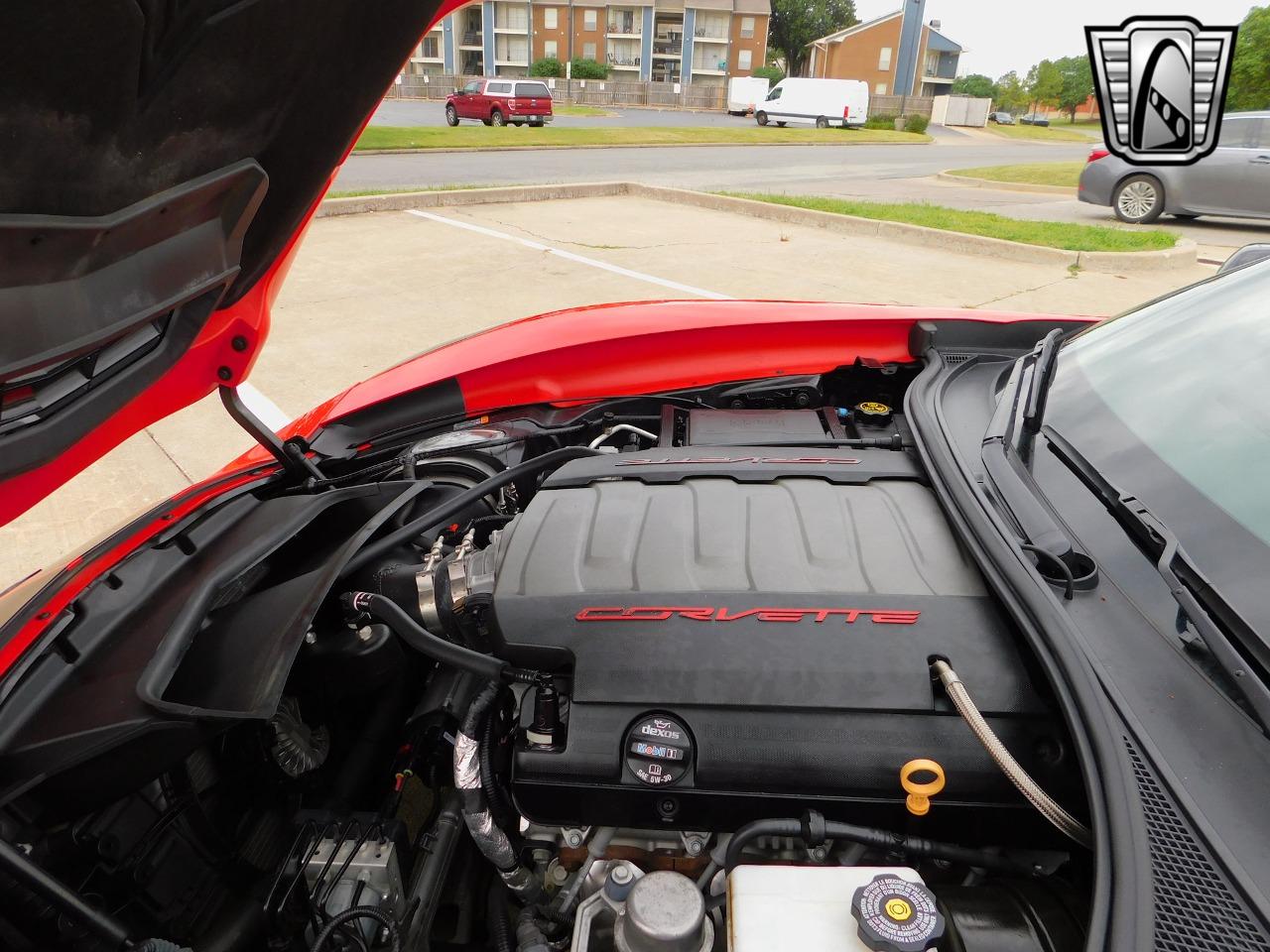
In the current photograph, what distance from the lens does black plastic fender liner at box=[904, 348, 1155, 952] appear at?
31.8 inches

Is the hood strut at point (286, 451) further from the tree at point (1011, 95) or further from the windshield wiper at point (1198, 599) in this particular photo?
the tree at point (1011, 95)

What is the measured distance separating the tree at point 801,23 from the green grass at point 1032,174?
48331 mm

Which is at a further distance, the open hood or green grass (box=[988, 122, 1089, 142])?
green grass (box=[988, 122, 1089, 142])

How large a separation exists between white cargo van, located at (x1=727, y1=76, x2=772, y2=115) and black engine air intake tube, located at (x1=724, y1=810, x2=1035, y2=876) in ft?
135

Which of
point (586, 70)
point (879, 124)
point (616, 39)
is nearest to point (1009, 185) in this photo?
point (879, 124)

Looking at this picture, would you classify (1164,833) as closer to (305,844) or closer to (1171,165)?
(305,844)

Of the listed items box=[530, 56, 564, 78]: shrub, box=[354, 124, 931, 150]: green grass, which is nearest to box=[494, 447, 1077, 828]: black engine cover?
box=[354, 124, 931, 150]: green grass

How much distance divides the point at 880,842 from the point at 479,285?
19.8 ft

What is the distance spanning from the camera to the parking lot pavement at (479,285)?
11.7 ft

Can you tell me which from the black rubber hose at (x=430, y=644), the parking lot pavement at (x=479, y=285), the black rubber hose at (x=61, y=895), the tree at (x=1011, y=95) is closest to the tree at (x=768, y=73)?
the tree at (x=1011, y=95)

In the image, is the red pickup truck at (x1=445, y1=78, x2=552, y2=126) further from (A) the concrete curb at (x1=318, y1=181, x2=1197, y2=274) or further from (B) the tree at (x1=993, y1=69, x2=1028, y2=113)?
(B) the tree at (x1=993, y1=69, x2=1028, y2=113)

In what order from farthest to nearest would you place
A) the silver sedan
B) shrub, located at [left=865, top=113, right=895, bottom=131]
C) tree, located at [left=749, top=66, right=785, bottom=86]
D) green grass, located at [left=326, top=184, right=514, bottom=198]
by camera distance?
tree, located at [left=749, top=66, right=785, bottom=86] < shrub, located at [left=865, top=113, right=895, bottom=131] < green grass, located at [left=326, top=184, right=514, bottom=198] < the silver sedan

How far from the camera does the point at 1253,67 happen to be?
22.2 m

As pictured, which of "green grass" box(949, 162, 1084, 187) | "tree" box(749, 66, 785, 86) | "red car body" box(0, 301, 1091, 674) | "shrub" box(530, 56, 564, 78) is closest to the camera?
"red car body" box(0, 301, 1091, 674)
